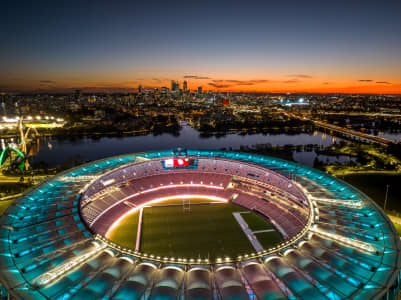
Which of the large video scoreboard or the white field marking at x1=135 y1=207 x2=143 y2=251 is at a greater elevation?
the large video scoreboard

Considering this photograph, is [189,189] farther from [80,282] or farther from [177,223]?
[80,282]

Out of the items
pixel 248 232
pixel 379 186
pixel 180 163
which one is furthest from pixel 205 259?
pixel 379 186

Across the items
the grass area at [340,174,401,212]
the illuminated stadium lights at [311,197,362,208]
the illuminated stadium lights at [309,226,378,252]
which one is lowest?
the grass area at [340,174,401,212]

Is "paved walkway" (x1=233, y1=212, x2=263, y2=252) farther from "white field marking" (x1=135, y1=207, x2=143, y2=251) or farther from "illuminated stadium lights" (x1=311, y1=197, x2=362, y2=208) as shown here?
"white field marking" (x1=135, y1=207, x2=143, y2=251)

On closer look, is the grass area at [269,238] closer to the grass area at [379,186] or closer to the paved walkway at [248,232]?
the paved walkway at [248,232]

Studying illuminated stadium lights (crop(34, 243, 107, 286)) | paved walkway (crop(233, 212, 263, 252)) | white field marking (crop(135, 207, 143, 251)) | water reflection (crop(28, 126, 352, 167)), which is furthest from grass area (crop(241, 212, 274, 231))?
water reflection (crop(28, 126, 352, 167))

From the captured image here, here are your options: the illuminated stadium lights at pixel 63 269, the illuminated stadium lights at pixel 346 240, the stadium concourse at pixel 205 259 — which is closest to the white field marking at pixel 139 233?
the stadium concourse at pixel 205 259

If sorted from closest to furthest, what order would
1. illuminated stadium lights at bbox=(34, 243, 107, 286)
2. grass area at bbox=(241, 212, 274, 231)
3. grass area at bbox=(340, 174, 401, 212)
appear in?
1. illuminated stadium lights at bbox=(34, 243, 107, 286)
2. grass area at bbox=(241, 212, 274, 231)
3. grass area at bbox=(340, 174, 401, 212)
